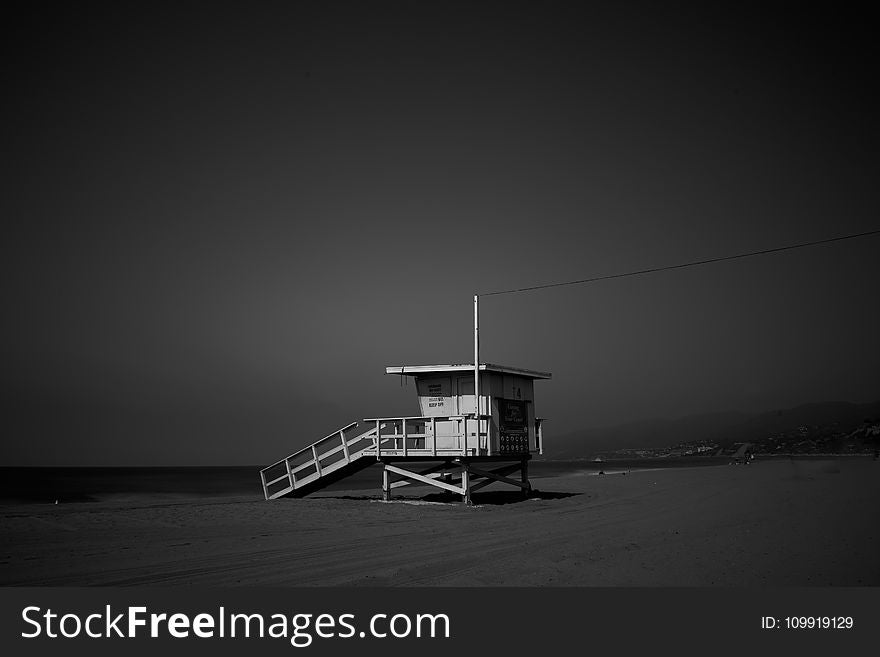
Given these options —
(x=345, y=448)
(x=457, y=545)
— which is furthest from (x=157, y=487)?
(x=457, y=545)

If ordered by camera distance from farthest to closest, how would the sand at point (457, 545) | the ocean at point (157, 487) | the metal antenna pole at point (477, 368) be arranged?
the ocean at point (157, 487), the metal antenna pole at point (477, 368), the sand at point (457, 545)

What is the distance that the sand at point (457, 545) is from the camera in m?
10.0

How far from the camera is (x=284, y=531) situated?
16359 millimetres

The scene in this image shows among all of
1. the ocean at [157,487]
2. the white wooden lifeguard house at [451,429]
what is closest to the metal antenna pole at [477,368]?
the white wooden lifeguard house at [451,429]

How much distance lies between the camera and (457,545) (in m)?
13.4

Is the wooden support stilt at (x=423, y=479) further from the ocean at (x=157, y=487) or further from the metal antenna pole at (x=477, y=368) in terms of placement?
the ocean at (x=157, y=487)

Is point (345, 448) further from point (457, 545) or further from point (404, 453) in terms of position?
point (457, 545)

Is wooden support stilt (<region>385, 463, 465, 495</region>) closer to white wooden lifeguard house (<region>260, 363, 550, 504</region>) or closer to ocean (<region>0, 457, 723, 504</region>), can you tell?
white wooden lifeguard house (<region>260, 363, 550, 504</region>)

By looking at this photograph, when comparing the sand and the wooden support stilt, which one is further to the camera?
the wooden support stilt

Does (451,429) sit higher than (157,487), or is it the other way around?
(451,429)

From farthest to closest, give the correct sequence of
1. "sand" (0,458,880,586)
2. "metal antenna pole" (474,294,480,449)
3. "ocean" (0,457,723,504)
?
"ocean" (0,457,723,504) < "metal antenna pole" (474,294,480,449) < "sand" (0,458,880,586)

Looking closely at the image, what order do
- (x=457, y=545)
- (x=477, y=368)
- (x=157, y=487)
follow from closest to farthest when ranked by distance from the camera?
(x=457, y=545) → (x=477, y=368) → (x=157, y=487)

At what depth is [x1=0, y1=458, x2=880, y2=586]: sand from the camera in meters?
10.0

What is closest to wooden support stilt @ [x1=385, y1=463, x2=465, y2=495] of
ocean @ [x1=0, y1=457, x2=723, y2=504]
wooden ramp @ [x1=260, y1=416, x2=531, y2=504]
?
wooden ramp @ [x1=260, y1=416, x2=531, y2=504]
